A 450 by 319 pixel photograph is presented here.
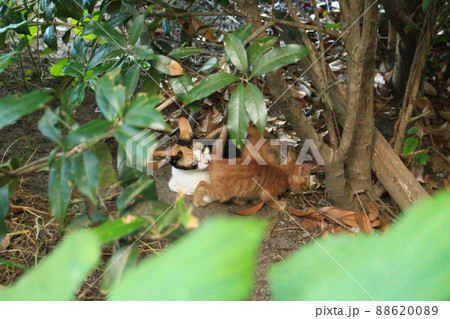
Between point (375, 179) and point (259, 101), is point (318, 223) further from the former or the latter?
point (259, 101)

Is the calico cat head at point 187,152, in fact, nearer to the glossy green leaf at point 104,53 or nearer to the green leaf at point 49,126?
the glossy green leaf at point 104,53

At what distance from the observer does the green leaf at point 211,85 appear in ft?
3.42

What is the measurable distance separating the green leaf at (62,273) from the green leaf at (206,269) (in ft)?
0.08

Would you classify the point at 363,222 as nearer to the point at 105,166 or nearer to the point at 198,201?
the point at 198,201

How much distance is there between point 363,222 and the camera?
1.67 meters

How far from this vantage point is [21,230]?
150 cm

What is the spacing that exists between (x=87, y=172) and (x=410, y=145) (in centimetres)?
139

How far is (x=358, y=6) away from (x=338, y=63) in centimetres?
112

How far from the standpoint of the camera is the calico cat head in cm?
180

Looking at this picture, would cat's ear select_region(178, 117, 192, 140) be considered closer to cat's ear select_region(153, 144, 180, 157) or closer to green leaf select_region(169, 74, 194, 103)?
cat's ear select_region(153, 144, 180, 157)

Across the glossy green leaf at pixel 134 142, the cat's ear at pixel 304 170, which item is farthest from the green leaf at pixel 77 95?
the cat's ear at pixel 304 170

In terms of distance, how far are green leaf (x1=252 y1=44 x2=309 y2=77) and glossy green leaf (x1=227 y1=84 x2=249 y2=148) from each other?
0.06 m

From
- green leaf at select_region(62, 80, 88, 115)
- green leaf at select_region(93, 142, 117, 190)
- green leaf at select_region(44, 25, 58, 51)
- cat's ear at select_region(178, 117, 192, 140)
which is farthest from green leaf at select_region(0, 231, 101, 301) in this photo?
cat's ear at select_region(178, 117, 192, 140)

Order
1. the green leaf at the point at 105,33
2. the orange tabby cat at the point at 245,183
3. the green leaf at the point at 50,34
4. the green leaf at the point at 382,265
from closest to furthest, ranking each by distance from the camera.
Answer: the green leaf at the point at 382,265 → the green leaf at the point at 105,33 → the green leaf at the point at 50,34 → the orange tabby cat at the point at 245,183
